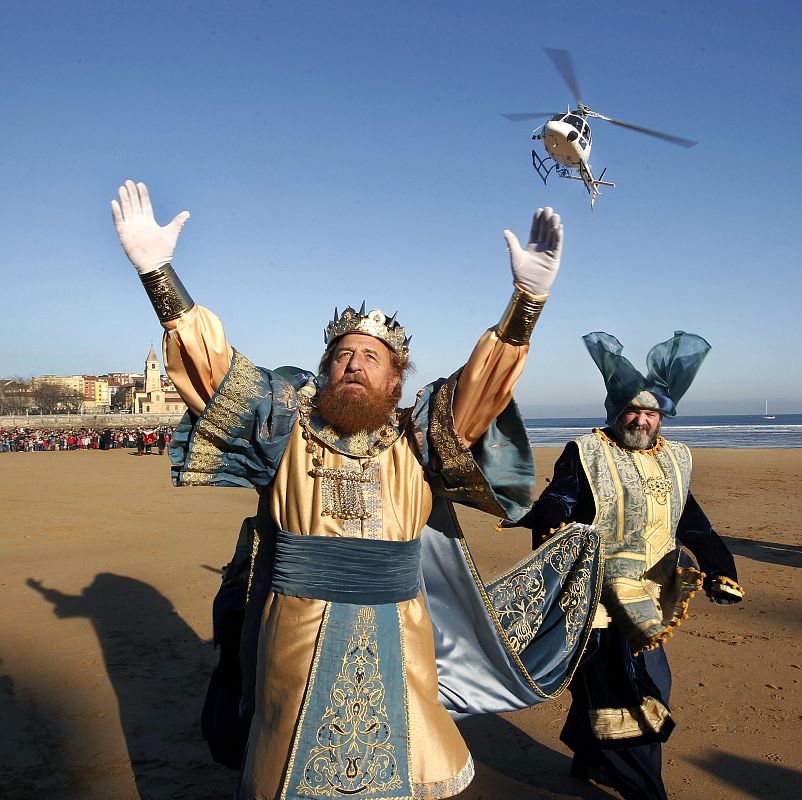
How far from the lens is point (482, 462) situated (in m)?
3.03

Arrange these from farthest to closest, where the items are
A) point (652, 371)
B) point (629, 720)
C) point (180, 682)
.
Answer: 1. point (180, 682)
2. point (652, 371)
3. point (629, 720)

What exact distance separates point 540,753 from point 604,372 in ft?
7.48

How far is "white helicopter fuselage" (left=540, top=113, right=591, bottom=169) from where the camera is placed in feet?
66.2

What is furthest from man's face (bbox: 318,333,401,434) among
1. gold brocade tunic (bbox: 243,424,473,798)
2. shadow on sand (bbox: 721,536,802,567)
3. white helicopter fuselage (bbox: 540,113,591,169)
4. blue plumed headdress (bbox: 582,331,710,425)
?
white helicopter fuselage (bbox: 540,113,591,169)

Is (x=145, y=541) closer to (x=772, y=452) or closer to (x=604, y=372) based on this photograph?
(x=604, y=372)

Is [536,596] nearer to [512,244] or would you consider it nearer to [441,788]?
[441,788]

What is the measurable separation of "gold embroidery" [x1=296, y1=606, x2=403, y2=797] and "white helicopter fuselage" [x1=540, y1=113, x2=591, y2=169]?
19.3 m

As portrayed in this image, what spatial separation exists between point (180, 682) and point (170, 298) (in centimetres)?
377

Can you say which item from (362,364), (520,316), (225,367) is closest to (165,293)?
(225,367)

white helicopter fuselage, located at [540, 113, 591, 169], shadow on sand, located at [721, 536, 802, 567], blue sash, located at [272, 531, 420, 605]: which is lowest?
shadow on sand, located at [721, 536, 802, 567]

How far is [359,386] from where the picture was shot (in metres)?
3.12

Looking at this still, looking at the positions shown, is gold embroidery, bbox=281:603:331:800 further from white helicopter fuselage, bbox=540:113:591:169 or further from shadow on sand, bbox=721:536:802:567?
white helicopter fuselage, bbox=540:113:591:169

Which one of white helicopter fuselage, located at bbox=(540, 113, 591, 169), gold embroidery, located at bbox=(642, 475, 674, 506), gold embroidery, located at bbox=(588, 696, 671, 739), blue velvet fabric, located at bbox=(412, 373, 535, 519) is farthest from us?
white helicopter fuselage, located at bbox=(540, 113, 591, 169)

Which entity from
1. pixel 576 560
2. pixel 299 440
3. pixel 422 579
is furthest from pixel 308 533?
pixel 576 560
